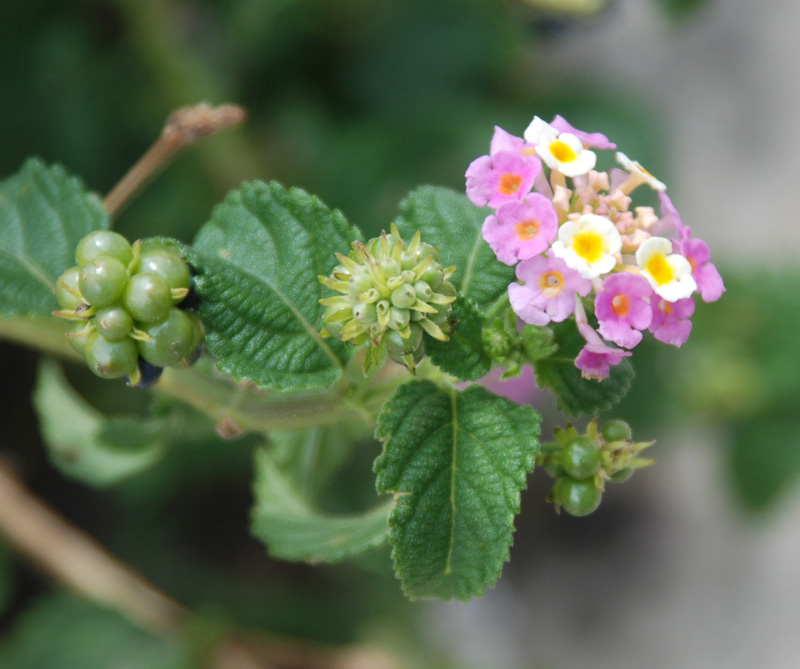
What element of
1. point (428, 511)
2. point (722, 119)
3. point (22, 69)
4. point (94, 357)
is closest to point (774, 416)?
point (722, 119)

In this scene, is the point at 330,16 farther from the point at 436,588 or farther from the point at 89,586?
the point at 436,588

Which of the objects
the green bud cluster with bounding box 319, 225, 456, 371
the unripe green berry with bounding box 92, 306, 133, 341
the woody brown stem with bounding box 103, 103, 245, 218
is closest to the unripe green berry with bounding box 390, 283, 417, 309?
the green bud cluster with bounding box 319, 225, 456, 371

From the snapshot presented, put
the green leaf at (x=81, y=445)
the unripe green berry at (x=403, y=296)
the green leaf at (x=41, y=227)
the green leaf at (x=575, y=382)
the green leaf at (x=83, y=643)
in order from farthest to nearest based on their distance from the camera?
the green leaf at (x=83, y=643), the green leaf at (x=81, y=445), the green leaf at (x=41, y=227), the green leaf at (x=575, y=382), the unripe green berry at (x=403, y=296)

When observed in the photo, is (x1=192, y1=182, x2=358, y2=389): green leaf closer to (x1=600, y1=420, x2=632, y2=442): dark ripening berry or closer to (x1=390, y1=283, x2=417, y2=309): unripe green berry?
(x1=390, y1=283, x2=417, y2=309): unripe green berry

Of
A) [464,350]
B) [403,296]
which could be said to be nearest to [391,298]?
[403,296]

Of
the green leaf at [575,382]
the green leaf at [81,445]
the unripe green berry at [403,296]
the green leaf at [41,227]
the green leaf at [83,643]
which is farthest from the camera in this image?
the green leaf at [83,643]

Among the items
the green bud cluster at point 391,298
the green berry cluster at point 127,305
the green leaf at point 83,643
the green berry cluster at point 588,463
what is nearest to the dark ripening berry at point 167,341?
the green berry cluster at point 127,305

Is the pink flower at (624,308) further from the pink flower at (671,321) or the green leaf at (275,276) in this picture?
the green leaf at (275,276)
